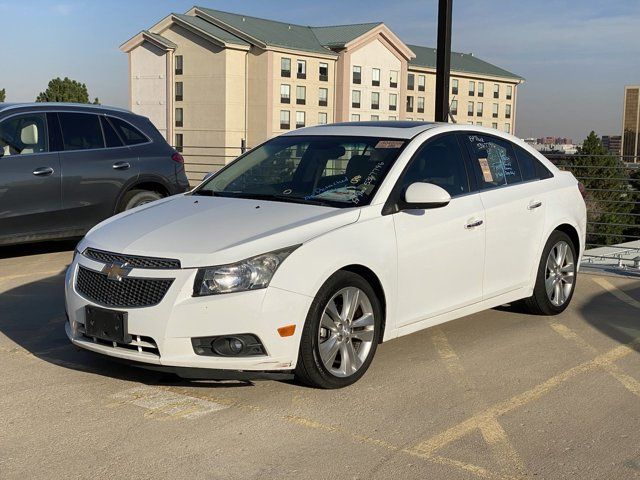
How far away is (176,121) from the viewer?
72.7 meters

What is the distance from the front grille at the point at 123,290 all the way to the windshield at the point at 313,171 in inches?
49.0

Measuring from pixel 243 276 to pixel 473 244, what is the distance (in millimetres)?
2021

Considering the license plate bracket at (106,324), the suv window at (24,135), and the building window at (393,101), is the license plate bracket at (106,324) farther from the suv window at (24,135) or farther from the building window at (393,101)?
the building window at (393,101)

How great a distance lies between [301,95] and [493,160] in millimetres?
67842

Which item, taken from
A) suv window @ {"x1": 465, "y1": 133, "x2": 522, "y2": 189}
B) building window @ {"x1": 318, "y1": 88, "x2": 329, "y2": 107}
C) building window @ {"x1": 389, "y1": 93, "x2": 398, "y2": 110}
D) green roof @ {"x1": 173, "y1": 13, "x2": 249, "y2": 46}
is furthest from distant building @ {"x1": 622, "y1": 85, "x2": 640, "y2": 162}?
suv window @ {"x1": 465, "y1": 133, "x2": 522, "y2": 189}

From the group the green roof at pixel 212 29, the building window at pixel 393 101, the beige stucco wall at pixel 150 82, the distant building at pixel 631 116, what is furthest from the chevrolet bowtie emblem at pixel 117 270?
the distant building at pixel 631 116

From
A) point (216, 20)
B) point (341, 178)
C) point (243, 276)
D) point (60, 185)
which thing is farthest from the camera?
point (216, 20)

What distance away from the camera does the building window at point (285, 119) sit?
71875 millimetres

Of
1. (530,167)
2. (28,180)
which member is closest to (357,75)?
(28,180)

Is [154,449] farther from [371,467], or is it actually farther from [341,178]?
[341,178]

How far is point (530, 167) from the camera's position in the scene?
6852mm

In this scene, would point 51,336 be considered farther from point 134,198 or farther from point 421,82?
A: point 421,82

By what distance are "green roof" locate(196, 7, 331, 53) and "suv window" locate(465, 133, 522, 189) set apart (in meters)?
64.4

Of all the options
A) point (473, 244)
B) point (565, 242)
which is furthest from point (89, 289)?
point (565, 242)
